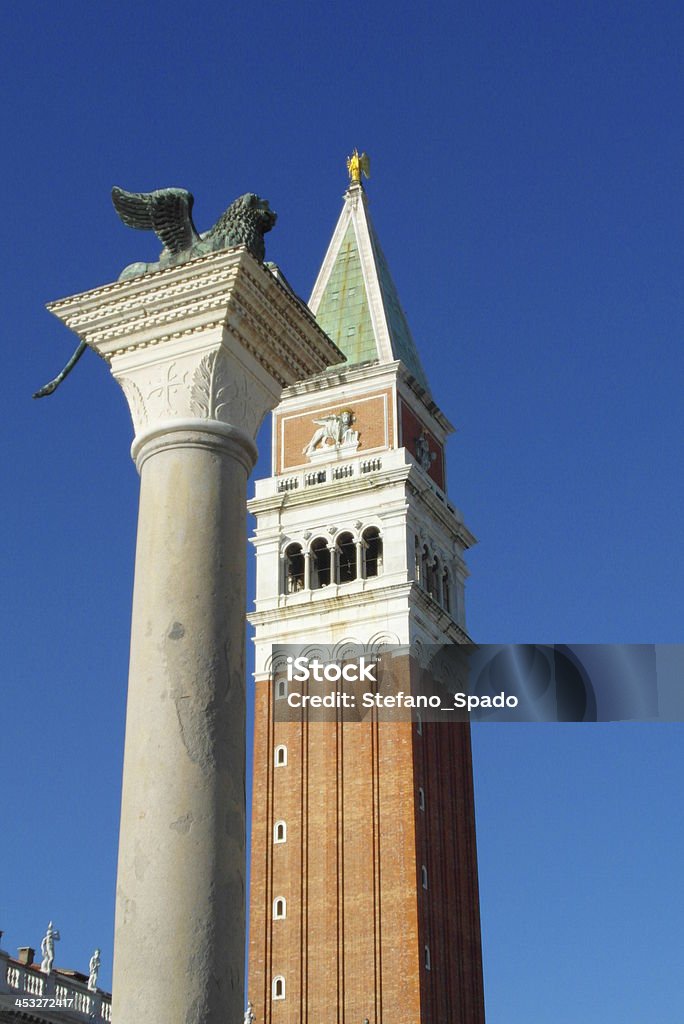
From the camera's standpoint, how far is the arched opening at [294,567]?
165 ft

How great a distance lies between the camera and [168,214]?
9.84 m

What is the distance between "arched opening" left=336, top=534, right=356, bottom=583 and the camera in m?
49.4

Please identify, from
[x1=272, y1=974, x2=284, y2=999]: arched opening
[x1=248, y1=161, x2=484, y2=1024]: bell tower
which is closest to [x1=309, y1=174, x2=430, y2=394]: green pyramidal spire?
[x1=248, y1=161, x2=484, y2=1024]: bell tower

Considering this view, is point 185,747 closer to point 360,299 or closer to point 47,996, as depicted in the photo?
point 47,996

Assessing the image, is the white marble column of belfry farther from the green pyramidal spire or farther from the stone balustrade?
the green pyramidal spire

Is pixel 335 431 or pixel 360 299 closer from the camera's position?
pixel 335 431

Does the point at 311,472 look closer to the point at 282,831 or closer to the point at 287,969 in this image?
the point at 282,831

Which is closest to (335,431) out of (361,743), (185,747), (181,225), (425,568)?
(425,568)

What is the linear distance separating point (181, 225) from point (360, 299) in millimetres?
44827

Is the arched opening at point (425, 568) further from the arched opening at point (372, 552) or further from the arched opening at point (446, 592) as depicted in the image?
the arched opening at point (372, 552)

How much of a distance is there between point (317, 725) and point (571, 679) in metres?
16.3

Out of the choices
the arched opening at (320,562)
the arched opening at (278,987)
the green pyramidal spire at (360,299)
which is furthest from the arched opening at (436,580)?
the arched opening at (278,987)

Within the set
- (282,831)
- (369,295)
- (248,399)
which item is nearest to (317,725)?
(282,831)

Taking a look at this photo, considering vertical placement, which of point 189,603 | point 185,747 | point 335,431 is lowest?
point 185,747
